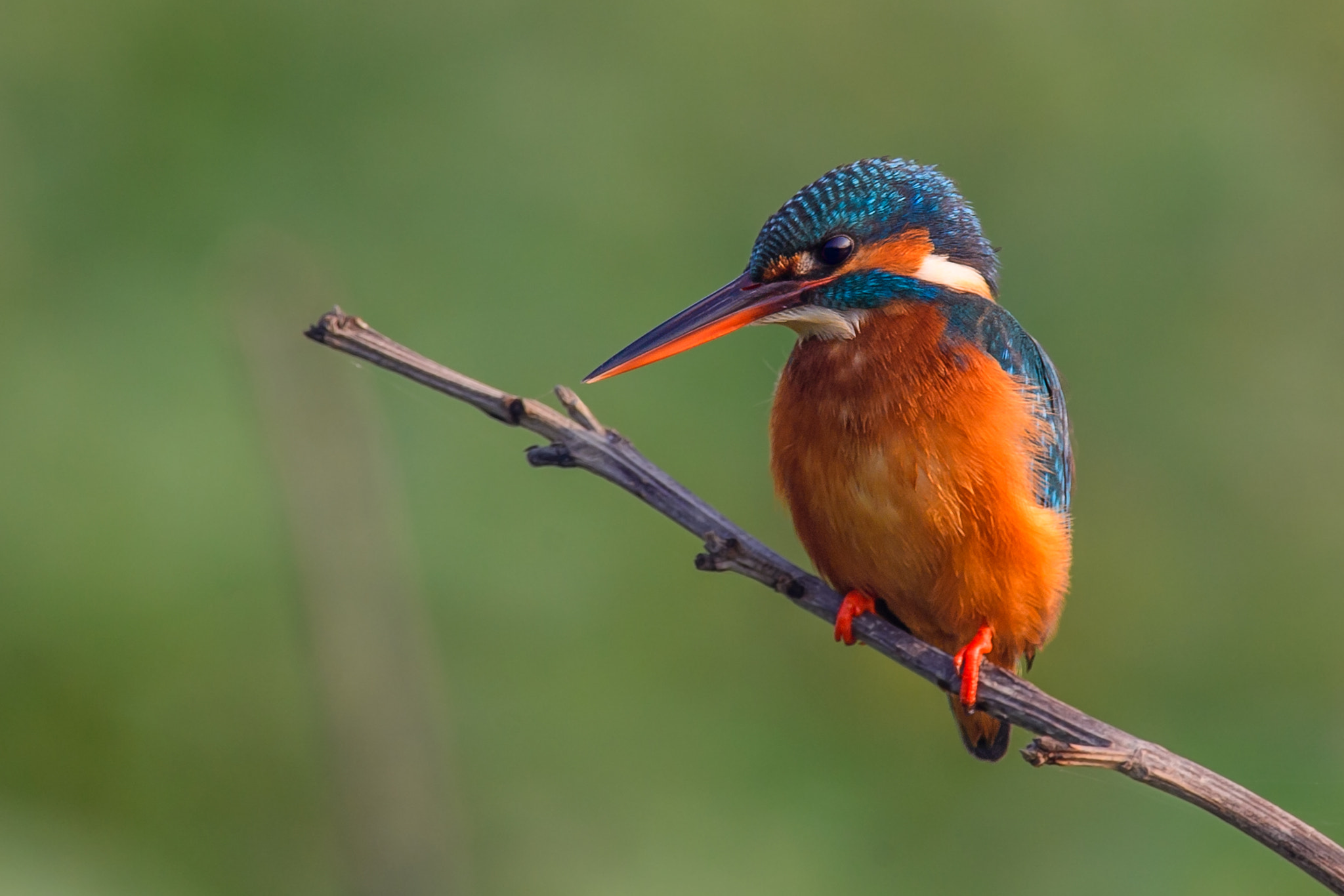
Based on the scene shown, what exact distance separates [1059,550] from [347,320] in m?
1.34

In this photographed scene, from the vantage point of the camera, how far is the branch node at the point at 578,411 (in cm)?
201

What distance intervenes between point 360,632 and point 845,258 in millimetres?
1104

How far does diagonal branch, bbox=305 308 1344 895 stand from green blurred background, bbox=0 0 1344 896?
→ 773 mm

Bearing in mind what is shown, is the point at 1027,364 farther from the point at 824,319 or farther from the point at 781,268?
the point at 781,268

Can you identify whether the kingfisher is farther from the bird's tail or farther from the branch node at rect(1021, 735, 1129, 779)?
→ the branch node at rect(1021, 735, 1129, 779)

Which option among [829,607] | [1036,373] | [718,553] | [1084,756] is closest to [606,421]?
[1036,373]

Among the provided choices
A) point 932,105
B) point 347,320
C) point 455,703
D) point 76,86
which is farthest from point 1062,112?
point 347,320

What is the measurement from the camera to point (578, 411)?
80.4 inches

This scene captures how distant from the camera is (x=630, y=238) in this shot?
4.43 meters

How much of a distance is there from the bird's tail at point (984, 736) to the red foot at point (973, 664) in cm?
33

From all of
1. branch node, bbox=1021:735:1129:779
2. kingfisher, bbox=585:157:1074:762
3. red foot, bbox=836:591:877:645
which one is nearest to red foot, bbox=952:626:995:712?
kingfisher, bbox=585:157:1074:762

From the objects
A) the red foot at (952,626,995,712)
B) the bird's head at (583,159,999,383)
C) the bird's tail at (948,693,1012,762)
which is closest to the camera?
the red foot at (952,626,995,712)

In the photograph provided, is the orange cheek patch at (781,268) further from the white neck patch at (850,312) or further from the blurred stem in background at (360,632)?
the blurred stem in background at (360,632)

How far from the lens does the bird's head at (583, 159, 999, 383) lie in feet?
7.75
